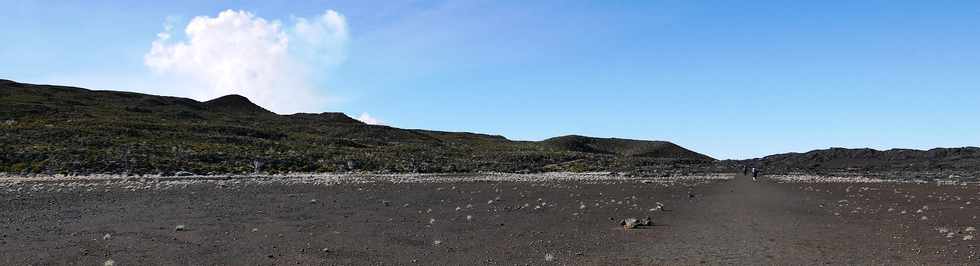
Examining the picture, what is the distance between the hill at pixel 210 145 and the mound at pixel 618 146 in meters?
0.33

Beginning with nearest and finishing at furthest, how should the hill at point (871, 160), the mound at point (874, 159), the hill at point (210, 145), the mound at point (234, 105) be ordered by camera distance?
1. the hill at point (210, 145)
2. the hill at point (871, 160)
3. the mound at point (874, 159)
4. the mound at point (234, 105)

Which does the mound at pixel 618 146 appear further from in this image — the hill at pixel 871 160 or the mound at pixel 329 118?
the mound at pixel 329 118

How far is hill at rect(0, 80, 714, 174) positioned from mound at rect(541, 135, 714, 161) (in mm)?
334

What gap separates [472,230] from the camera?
15.4 meters

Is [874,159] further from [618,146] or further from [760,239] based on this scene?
[760,239]

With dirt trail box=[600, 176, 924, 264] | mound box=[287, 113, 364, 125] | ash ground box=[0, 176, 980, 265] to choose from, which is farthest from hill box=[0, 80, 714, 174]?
dirt trail box=[600, 176, 924, 264]

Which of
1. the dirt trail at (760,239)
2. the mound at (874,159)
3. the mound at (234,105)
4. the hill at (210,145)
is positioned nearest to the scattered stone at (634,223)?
the dirt trail at (760,239)

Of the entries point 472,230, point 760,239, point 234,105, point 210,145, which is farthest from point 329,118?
point 760,239

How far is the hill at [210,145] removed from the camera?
52.0 meters

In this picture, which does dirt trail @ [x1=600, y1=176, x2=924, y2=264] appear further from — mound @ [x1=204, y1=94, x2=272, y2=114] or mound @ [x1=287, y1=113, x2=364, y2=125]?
mound @ [x1=204, y1=94, x2=272, y2=114]

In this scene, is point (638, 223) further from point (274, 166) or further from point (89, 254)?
point (274, 166)

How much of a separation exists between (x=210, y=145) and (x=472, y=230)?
206 ft

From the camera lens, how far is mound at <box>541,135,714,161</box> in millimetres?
127981

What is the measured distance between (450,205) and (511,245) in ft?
28.0
